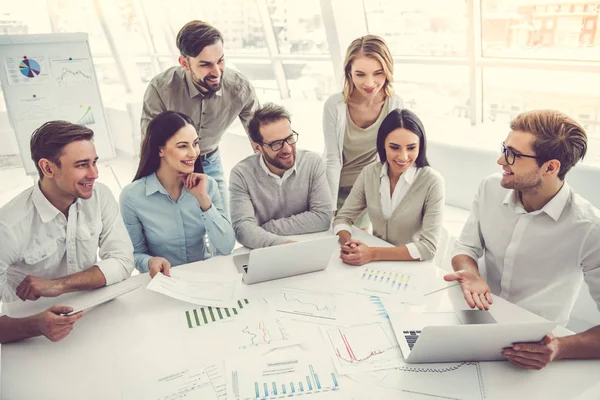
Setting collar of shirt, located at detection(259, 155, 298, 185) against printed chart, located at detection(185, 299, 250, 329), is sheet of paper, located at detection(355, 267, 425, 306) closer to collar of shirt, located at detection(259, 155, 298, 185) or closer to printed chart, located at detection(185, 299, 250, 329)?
printed chart, located at detection(185, 299, 250, 329)

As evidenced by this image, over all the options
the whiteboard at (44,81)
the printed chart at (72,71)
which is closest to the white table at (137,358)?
the whiteboard at (44,81)

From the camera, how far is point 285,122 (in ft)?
7.35

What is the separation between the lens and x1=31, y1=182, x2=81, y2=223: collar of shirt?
5.49 ft

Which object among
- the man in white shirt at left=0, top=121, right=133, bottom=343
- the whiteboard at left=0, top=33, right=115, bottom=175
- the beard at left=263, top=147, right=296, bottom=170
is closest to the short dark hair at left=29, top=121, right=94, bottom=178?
the man in white shirt at left=0, top=121, right=133, bottom=343

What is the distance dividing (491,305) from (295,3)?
4655 mm

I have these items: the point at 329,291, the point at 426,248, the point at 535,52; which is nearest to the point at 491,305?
the point at 426,248

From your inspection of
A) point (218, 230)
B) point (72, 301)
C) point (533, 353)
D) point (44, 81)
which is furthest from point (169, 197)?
point (44, 81)

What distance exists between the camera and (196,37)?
2.37 meters

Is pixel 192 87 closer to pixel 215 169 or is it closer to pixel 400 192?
pixel 215 169

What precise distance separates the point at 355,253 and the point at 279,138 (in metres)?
0.72

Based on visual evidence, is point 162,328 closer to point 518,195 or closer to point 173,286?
point 173,286

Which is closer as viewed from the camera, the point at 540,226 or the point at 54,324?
the point at 54,324

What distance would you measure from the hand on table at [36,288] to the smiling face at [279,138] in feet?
3.60

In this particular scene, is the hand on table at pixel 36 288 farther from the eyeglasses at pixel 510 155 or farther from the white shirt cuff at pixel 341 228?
the eyeglasses at pixel 510 155
